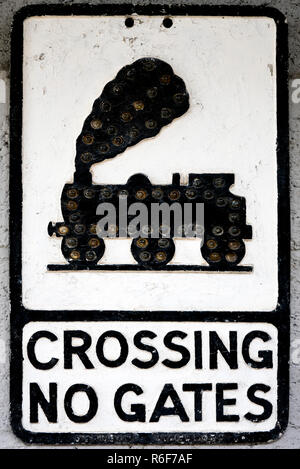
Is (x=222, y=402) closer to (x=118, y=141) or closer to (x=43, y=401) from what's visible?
(x=43, y=401)

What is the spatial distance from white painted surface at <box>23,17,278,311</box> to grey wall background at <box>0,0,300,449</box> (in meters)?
0.05

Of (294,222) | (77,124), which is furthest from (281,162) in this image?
(77,124)

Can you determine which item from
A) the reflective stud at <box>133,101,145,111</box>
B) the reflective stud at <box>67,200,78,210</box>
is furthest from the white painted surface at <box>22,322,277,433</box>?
A: the reflective stud at <box>133,101,145,111</box>

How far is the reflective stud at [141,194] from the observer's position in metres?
1.17

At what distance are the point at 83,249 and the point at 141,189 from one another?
199 millimetres

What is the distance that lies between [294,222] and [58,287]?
59 centimetres

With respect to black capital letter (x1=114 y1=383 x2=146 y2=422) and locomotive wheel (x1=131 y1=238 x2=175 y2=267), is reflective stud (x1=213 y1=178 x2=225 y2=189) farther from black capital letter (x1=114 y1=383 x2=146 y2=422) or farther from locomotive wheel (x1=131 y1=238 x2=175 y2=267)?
black capital letter (x1=114 y1=383 x2=146 y2=422)

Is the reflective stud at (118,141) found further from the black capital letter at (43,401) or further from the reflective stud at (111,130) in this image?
the black capital letter at (43,401)

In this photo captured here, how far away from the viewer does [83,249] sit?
117cm

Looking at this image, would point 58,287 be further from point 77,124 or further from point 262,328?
point 262,328

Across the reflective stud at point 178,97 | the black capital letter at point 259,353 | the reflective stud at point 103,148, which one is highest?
the reflective stud at point 178,97

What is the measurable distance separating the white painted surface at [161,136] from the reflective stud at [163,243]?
0.22ft

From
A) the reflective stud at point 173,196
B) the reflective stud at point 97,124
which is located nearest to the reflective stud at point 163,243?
the reflective stud at point 173,196

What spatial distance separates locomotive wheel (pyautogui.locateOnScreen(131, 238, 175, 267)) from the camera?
117 centimetres
